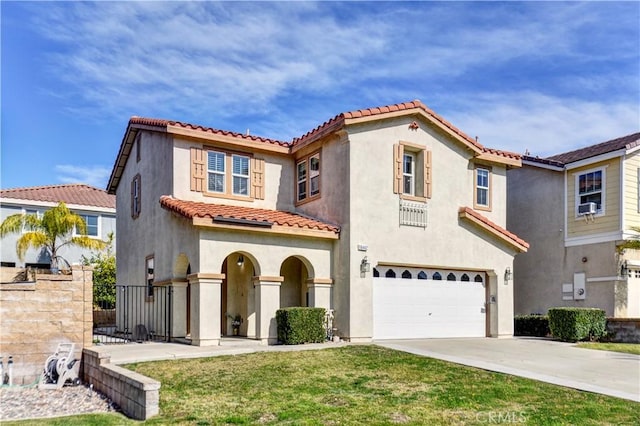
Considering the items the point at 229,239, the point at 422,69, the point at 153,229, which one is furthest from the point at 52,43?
the point at 422,69

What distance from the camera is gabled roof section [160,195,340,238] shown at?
15727mm

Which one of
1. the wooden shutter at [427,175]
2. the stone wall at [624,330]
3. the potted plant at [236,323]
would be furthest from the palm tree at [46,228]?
the stone wall at [624,330]

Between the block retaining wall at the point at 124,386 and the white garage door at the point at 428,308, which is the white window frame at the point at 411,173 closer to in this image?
the white garage door at the point at 428,308

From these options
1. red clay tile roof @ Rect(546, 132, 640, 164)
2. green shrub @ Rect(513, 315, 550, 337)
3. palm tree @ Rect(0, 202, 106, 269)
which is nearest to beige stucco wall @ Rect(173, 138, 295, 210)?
green shrub @ Rect(513, 315, 550, 337)

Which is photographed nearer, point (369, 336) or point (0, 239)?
point (369, 336)

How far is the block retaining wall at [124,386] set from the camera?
9055 millimetres

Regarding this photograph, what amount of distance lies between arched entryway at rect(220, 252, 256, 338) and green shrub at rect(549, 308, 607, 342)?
974 centimetres

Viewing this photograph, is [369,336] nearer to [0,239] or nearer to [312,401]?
[312,401]

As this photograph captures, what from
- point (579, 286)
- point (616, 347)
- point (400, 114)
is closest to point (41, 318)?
point (400, 114)

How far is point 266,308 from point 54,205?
69.8 feet

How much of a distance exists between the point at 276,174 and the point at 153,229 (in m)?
4.56

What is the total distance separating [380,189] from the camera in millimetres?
17906

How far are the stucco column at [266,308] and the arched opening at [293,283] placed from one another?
2.32 meters

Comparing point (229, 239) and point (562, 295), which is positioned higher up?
point (229, 239)
